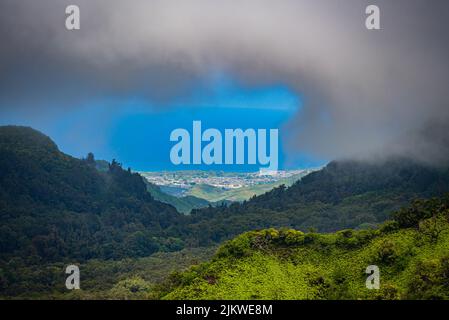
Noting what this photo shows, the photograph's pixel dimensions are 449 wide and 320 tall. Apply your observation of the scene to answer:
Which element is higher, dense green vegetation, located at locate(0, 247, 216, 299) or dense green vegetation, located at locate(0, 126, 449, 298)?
dense green vegetation, located at locate(0, 126, 449, 298)

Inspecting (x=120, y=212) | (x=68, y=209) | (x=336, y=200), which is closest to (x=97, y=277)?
(x=336, y=200)

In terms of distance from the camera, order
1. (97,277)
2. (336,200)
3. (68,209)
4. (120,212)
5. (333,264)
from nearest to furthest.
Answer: (333,264) → (97,277) → (336,200) → (68,209) → (120,212)

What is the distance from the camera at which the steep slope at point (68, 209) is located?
12594 centimetres

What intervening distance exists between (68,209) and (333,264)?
128m

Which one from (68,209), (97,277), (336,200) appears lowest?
(97,277)

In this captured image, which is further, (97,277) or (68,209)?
(68,209)

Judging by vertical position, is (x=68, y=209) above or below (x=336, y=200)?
below

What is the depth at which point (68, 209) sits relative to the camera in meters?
165

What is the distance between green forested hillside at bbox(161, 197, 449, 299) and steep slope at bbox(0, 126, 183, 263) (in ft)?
242

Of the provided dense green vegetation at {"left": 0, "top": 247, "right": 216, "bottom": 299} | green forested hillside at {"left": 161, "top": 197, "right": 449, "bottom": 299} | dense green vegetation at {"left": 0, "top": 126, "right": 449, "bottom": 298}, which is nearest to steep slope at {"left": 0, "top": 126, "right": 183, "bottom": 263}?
dense green vegetation at {"left": 0, "top": 126, "right": 449, "bottom": 298}

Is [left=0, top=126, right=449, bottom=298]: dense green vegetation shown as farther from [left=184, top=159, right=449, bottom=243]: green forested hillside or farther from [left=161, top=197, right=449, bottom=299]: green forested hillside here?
[left=161, top=197, right=449, bottom=299]: green forested hillside

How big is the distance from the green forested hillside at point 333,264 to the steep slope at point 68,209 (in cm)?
7361

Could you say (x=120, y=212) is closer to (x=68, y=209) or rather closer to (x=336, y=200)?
(x=68, y=209)

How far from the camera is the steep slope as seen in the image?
12594 centimetres
